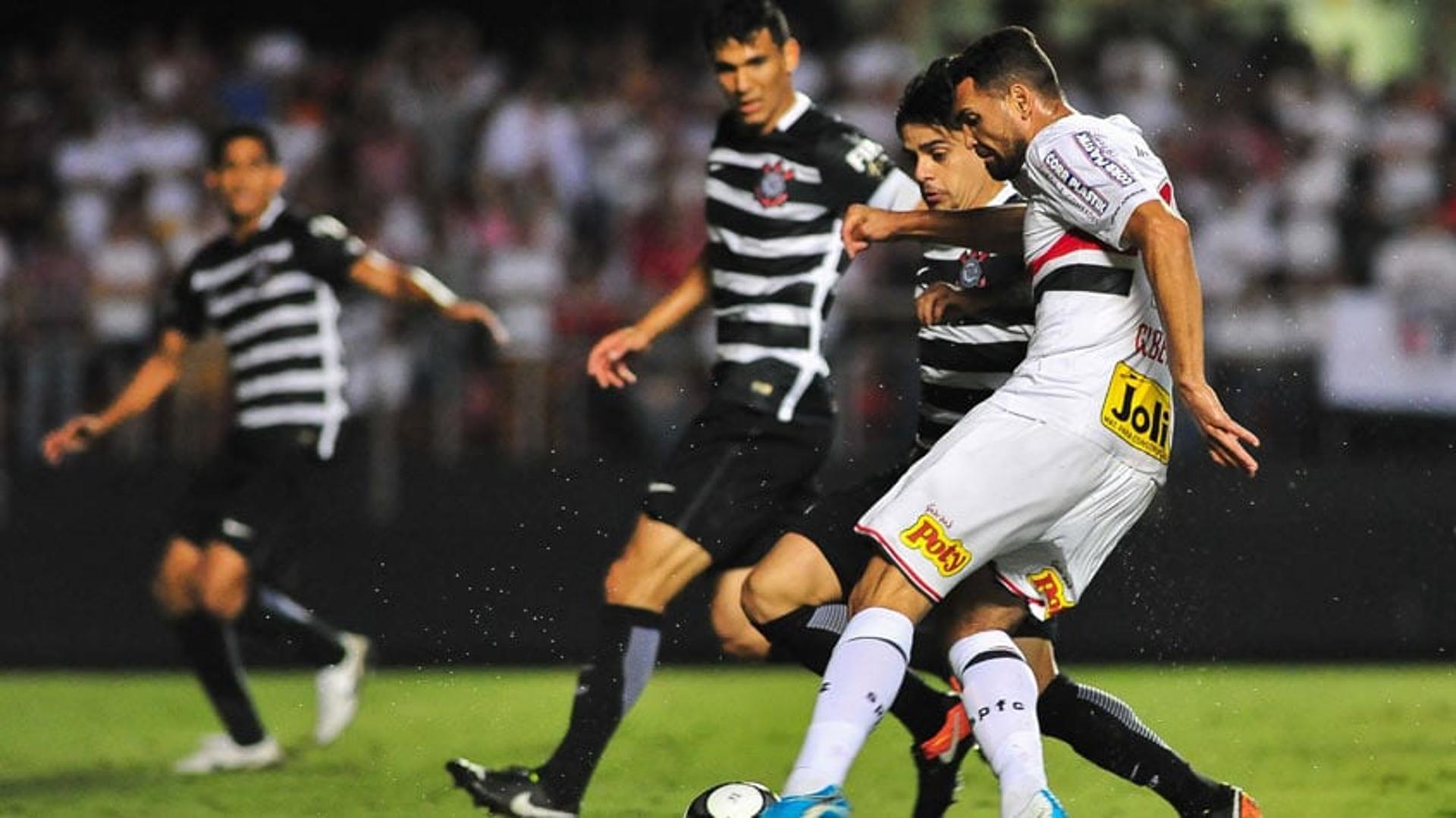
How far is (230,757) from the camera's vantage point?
8414 millimetres

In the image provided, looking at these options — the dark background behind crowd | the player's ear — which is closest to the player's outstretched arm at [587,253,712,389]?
the player's ear

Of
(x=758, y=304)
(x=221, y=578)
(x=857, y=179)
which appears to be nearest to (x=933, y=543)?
(x=758, y=304)

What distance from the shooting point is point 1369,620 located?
38.7 ft

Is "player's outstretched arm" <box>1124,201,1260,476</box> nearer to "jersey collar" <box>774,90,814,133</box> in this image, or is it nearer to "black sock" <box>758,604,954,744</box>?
"black sock" <box>758,604,954,744</box>

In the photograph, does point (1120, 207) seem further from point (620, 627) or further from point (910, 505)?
point (620, 627)

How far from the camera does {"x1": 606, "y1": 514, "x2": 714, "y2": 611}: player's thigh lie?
22.1 feet

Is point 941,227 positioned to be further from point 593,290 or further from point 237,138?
point 593,290

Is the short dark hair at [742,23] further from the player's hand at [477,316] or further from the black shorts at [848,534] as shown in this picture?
the player's hand at [477,316]

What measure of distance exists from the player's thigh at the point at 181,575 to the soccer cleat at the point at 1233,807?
4.16 m

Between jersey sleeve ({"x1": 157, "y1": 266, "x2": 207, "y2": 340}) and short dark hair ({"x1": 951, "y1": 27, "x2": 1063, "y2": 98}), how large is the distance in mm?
4239

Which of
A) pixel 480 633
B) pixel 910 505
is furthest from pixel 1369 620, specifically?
pixel 910 505

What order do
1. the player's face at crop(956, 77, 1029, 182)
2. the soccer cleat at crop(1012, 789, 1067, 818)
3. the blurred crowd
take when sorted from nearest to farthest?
the soccer cleat at crop(1012, 789, 1067, 818), the player's face at crop(956, 77, 1029, 182), the blurred crowd

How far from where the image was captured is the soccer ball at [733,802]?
5480mm

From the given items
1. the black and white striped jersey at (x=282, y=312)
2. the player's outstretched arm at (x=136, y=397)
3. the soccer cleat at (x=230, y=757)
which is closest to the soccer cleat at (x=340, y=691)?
the soccer cleat at (x=230, y=757)
